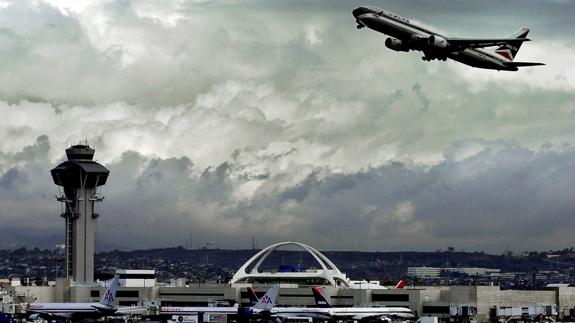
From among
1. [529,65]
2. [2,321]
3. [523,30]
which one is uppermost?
[523,30]

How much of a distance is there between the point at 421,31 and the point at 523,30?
35.1 metres

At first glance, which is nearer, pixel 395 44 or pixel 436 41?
pixel 436 41

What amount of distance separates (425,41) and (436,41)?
1336 millimetres

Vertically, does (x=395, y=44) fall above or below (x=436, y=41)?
below

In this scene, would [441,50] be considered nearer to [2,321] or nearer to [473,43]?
[473,43]

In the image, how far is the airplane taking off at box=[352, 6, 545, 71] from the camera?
135 metres

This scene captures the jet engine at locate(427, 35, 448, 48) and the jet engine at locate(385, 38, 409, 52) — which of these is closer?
the jet engine at locate(427, 35, 448, 48)

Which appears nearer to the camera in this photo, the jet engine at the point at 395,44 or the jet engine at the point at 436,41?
the jet engine at the point at 436,41

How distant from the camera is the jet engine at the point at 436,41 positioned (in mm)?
137000

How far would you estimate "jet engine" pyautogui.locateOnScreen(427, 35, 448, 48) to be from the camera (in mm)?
137000

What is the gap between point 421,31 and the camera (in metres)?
139

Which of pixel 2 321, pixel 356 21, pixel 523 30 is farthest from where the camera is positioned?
pixel 2 321

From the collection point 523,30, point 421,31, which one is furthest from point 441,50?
point 523,30

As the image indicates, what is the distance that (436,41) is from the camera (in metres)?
137
